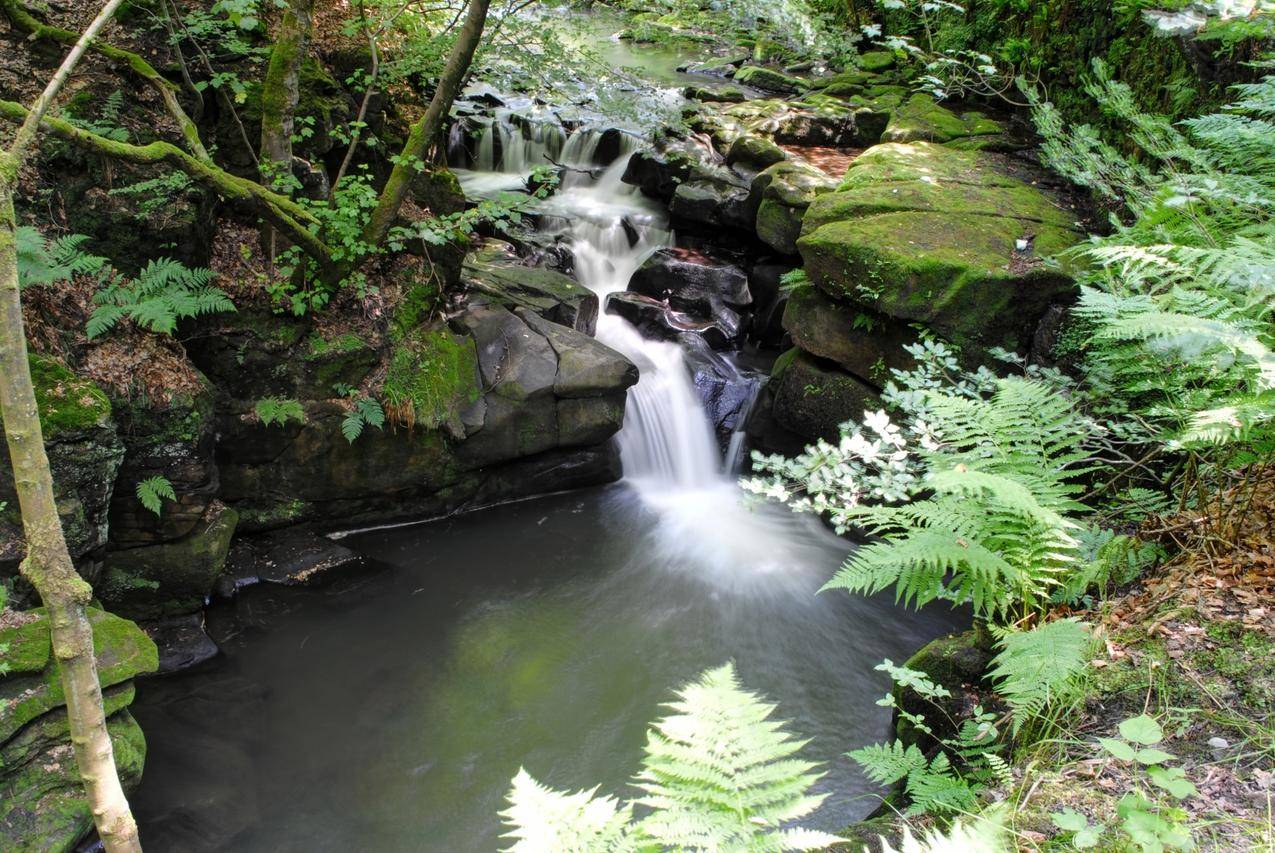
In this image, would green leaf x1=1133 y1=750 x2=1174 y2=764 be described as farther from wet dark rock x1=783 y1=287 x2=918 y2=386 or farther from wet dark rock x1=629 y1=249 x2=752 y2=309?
wet dark rock x1=629 y1=249 x2=752 y2=309

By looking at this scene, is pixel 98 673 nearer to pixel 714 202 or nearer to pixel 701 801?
pixel 701 801

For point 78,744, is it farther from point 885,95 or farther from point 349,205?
point 885,95

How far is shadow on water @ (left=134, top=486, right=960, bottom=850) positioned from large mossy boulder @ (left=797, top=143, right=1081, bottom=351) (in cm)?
244

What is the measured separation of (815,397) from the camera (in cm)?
750

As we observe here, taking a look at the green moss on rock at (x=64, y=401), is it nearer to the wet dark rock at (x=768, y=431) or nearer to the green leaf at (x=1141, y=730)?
the green leaf at (x=1141, y=730)

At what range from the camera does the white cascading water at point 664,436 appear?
730 centimetres

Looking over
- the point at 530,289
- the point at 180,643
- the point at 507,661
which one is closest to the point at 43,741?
the point at 180,643

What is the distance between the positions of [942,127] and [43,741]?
1059 cm

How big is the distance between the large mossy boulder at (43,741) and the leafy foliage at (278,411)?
2.28 meters

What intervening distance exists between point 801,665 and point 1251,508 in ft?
10.8

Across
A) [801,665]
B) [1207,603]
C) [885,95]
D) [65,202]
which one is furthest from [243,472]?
[885,95]

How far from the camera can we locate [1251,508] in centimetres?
326

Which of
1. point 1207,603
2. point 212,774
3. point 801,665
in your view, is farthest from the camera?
point 801,665

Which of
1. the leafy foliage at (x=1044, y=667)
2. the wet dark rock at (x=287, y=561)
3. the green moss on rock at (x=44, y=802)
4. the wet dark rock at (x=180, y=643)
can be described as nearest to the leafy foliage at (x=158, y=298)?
the wet dark rock at (x=287, y=561)
